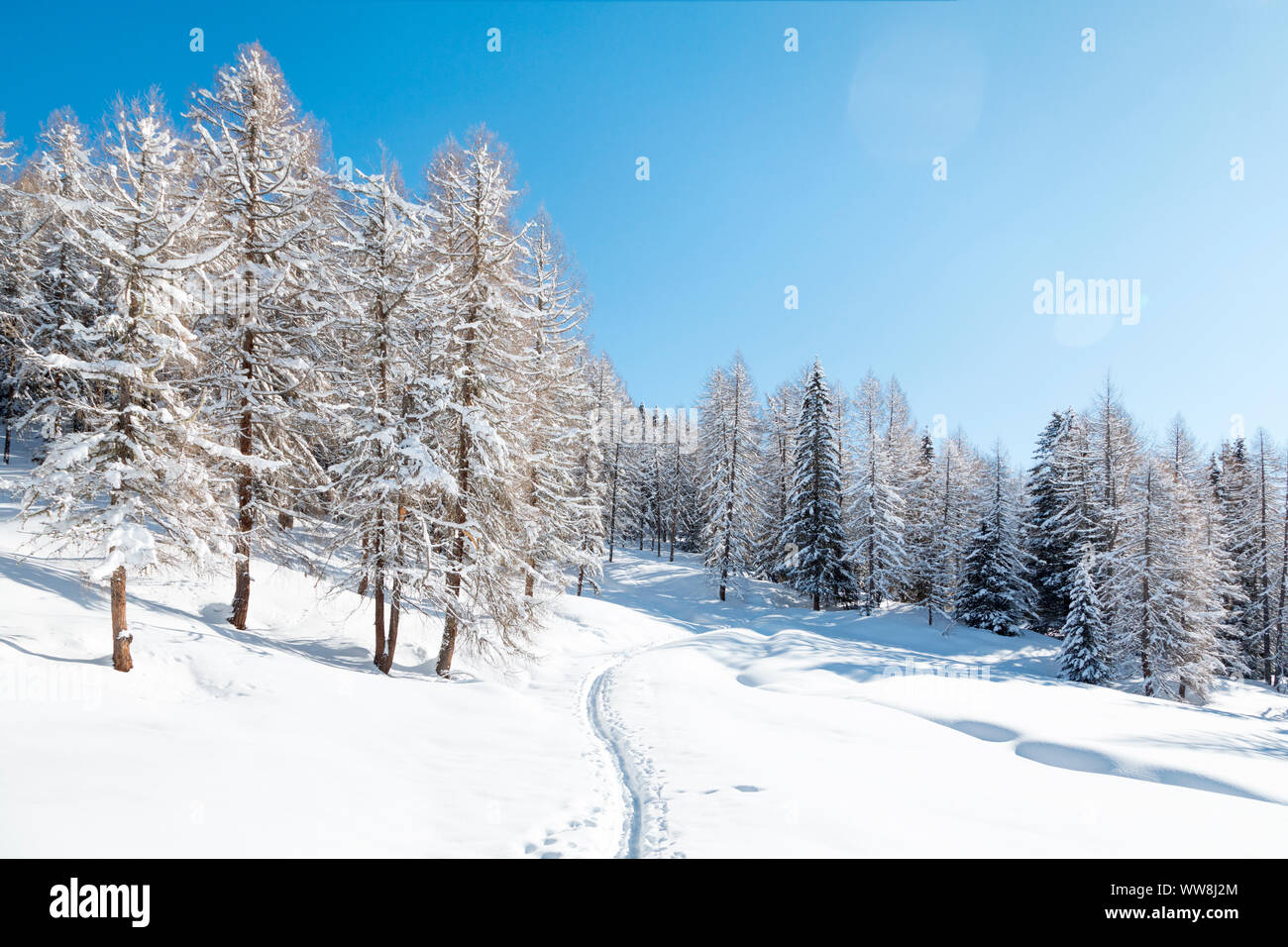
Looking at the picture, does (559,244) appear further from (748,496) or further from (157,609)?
(748,496)

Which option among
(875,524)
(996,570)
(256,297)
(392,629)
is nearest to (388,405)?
(256,297)

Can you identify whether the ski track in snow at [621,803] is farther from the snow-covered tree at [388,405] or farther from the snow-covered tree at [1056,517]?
the snow-covered tree at [1056,517]

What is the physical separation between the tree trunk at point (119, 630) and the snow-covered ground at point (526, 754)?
0.26 meters

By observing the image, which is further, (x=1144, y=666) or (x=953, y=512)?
(x=953, y=512)

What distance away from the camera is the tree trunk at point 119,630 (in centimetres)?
985

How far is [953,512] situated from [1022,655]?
11273 mm

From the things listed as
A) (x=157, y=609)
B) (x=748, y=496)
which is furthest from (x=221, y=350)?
(x=748, y=496)

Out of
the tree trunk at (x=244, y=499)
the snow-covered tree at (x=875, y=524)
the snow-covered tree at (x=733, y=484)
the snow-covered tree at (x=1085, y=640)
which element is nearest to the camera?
the tree trunk at (x=244, y=499)

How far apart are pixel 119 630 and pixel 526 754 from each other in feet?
26.3

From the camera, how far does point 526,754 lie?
977cm

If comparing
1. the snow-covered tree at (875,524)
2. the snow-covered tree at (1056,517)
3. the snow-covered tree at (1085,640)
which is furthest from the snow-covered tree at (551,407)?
the snow-covered tree at (1056,517)
